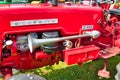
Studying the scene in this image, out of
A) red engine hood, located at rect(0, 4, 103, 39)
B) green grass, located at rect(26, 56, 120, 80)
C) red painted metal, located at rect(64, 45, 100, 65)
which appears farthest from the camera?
green grass, located at rect(26, 56, 120, 80)

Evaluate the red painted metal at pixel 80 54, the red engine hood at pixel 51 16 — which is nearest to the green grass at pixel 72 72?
the red painted metal at pixel 80 54

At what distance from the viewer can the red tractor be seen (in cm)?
324

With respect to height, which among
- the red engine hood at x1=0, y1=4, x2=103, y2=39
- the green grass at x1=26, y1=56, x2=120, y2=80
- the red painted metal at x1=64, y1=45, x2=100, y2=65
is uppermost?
the red engine hood at x1=0, y1=4, x2=103, y2=39

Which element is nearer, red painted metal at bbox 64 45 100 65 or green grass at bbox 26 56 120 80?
red painted metal at bbox 64 45 100 65

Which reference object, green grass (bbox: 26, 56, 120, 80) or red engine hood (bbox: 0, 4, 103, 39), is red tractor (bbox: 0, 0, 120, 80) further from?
green grass (bbox: 26, 56, 120, 80)

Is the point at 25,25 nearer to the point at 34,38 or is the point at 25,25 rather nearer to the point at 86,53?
the point at 34,38

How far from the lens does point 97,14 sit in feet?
12.5

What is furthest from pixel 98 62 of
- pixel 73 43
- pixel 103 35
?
pixel 73 43

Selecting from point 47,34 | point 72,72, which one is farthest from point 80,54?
point 72,72

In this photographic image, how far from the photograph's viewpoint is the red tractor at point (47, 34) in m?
3.24

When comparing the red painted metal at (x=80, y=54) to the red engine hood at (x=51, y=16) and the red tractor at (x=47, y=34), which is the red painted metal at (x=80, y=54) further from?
the red engine hood at (x=51, y=16)

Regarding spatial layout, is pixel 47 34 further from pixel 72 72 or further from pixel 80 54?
pixel 72 72

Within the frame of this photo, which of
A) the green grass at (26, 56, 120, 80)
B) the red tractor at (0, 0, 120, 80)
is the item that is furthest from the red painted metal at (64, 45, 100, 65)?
the green grass at (26, 56, 120, 80)

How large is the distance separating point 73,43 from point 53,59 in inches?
14.7
